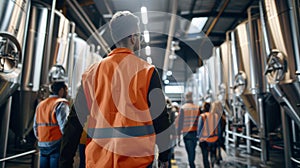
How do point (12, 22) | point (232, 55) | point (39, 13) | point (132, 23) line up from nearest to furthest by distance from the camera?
point (132, 23), point (12, 22), point (39, 13), point (232, 55)

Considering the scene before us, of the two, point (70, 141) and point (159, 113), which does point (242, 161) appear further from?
point (70, 141)

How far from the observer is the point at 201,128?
322 centimetres

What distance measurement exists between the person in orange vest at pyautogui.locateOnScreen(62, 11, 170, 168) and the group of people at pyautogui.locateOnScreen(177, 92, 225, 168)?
2.36 metres

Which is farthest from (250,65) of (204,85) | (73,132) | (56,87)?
(73,132)

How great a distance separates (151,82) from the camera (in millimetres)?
910

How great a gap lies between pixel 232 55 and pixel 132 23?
4.00 metres

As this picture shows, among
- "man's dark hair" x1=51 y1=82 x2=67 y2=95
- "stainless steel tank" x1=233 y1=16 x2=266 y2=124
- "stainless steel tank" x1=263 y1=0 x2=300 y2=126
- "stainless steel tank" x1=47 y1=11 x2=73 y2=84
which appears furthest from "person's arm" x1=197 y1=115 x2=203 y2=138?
"stainless steel tank" x1=47 y1=11 x2=73 y2=84

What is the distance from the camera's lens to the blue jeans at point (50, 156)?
2.11m

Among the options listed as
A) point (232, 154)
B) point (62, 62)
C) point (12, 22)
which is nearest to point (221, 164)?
point (232, 154)

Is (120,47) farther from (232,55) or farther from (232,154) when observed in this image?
(232,154)

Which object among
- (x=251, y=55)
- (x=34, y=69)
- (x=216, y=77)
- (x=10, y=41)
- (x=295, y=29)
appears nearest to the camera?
(x=10, y=41)

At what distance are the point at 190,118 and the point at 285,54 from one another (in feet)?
5.23

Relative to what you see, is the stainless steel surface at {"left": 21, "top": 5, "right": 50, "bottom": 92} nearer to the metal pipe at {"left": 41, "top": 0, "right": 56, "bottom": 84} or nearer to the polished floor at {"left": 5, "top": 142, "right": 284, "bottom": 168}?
the metal pipe at {"left": 41, "top": 0, "right": 56, "bottom": 84}

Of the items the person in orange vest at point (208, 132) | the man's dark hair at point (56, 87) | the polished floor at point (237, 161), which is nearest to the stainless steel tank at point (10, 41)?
the man's dark hair at point (56, 87)
